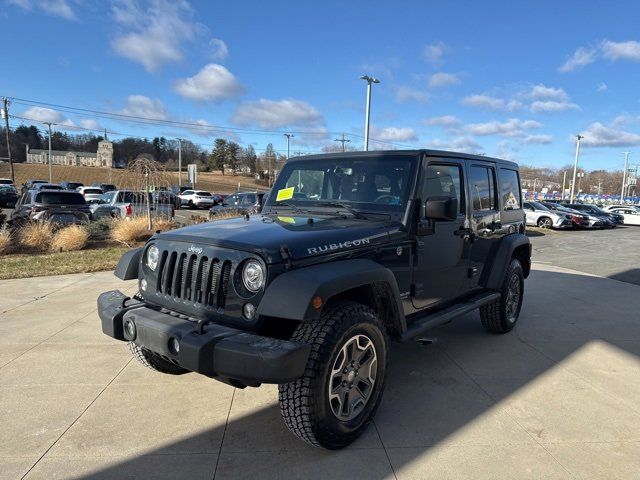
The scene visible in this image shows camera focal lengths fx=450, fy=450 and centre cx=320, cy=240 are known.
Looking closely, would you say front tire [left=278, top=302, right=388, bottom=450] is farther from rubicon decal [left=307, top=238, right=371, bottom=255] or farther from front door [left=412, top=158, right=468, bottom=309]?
front door [left=412, top=158, right=468, bottom=309]

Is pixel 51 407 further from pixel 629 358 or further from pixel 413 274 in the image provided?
pixel 629 358

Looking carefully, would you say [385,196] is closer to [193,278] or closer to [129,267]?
[193,278]

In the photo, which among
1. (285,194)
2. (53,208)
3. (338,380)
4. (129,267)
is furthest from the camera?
(53,208)

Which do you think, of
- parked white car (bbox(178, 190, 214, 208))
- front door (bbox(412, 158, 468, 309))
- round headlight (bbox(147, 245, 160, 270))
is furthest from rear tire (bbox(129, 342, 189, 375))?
parked white car (bbox(178, 190, 214, 208))

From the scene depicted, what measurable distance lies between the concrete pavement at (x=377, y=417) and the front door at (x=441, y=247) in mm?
761

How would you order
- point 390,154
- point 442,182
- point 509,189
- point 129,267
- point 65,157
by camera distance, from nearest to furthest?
point 129,267 < point 390,154 < point 442,182 < point 509,189 < point 65,157

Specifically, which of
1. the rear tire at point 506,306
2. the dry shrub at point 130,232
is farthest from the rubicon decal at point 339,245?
the dry shrub at point 130,232

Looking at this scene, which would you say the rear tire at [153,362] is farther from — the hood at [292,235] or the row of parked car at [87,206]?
the row of parked car at [87,206]

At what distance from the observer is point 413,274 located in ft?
12.0

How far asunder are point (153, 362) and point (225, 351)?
162cm

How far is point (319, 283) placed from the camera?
2.60 metres

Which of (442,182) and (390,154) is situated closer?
(390,154)

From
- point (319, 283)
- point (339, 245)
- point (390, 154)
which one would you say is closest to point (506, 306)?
point (390, 154)

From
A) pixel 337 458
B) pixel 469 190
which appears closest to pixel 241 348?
pixel 337 458
